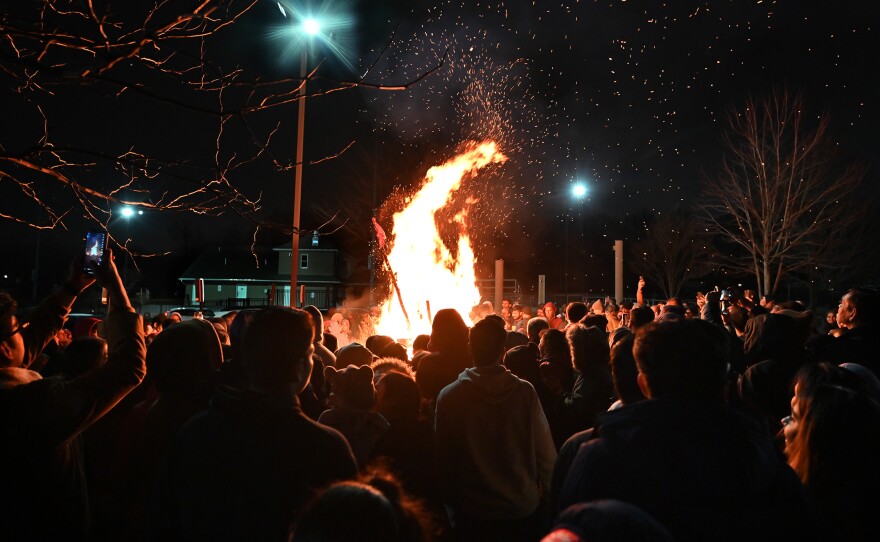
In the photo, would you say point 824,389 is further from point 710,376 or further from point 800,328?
point 800,328

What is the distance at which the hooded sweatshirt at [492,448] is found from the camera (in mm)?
3713

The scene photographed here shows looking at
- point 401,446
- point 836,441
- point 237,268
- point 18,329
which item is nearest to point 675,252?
point 237,268

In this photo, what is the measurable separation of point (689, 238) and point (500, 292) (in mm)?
40196

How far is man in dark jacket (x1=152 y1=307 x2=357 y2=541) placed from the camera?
6.97ft

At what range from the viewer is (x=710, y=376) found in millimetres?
2039

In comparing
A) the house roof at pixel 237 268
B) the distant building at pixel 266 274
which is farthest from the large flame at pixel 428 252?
the house roof at pixel 237 268

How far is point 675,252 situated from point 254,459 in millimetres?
53688

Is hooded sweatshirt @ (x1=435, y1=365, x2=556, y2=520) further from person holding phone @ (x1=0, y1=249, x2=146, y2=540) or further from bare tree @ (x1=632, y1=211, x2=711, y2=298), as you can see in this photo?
bare tree @ (x1=632, y1=211, x2=711, y2=298)

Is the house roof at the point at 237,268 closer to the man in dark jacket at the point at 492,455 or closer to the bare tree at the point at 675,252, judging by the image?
the bare tree at the point at 675,252

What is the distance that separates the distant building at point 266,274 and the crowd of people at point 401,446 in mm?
50759

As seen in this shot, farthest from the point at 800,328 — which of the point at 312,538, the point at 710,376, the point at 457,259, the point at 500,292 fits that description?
the point at 457,259

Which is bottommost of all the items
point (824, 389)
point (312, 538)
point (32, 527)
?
point (32, 527)

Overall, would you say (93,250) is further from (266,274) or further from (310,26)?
(266,274)

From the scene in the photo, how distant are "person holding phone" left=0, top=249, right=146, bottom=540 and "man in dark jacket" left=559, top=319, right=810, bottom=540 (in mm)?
2070
